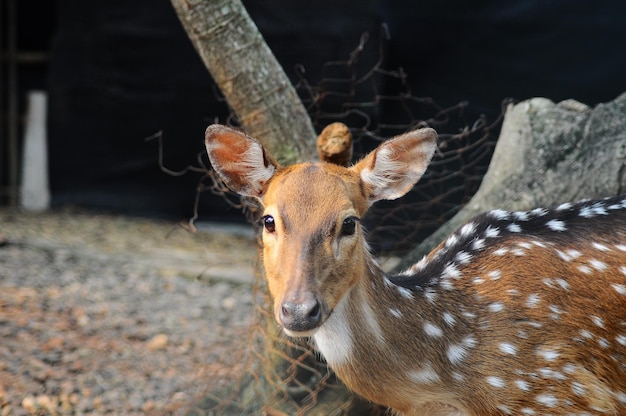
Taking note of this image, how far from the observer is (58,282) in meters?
5.90

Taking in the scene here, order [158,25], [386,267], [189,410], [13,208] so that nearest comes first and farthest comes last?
[189,410], [386,267], [158,25], [13,208]

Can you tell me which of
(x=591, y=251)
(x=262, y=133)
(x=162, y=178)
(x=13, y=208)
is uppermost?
(x=262, y=133)

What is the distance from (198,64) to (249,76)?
4.18 metres

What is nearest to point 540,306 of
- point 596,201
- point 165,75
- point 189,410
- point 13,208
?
point 596,201

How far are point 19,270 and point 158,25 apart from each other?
8.82 ft

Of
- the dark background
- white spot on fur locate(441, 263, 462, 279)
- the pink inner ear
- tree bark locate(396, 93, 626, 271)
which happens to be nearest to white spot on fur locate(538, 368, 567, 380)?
white spot on fur locate(441, 263, 462, 279)

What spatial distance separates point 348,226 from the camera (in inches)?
105

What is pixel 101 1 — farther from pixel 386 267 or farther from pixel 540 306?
pixel 540 306

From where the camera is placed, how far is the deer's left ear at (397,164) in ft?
9.21

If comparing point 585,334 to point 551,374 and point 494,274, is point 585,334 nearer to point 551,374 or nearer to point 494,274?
point 551,374

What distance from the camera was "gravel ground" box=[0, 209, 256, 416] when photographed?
4156 millimetres

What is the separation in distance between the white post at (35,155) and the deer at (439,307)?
6256 millimetres

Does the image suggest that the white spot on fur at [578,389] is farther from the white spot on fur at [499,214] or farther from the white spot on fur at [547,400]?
the white spot on fur at [499,214]

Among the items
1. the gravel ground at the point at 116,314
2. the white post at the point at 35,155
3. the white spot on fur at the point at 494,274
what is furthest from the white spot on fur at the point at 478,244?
the white post at the point at 35,155
